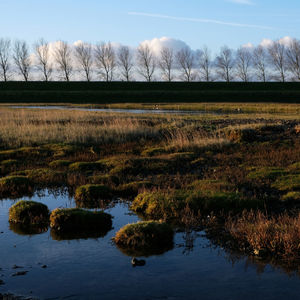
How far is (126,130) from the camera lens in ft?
85.0

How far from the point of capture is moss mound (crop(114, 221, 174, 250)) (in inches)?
384

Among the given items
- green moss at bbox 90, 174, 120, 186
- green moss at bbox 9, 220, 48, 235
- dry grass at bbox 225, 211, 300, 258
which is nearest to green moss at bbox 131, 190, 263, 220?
dry grass at bbox 225, 211, 300, 258

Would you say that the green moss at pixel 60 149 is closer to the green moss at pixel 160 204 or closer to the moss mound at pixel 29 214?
the moss mound at pixel 29 214

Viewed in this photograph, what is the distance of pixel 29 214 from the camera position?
38.9ft

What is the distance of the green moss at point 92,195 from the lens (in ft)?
44.9

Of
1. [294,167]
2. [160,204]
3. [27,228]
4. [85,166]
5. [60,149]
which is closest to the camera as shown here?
[27,228]

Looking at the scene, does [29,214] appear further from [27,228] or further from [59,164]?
[59,164]

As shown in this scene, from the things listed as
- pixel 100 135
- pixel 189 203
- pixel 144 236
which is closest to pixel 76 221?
pixel 144 236

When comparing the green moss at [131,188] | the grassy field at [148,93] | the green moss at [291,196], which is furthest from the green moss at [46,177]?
the grassy field at [148,93]

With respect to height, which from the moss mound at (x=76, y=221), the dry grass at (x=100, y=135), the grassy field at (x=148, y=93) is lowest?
the moss mound at (x=76, y=221)

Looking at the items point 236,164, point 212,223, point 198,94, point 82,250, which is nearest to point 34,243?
point 82,250

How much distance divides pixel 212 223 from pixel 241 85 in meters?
84.1

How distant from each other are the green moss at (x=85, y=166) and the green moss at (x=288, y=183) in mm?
7620

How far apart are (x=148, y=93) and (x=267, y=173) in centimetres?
6409
